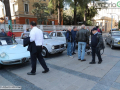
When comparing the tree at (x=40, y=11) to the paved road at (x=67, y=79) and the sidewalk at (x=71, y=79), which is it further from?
the sidewalk at (x=71, y=79)

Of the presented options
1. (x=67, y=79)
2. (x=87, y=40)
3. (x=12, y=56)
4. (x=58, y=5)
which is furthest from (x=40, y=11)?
(x=67, y=79)

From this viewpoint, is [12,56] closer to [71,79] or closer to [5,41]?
[5,41]

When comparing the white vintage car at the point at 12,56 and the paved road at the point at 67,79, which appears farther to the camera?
the white vintage car at the point at 12,56

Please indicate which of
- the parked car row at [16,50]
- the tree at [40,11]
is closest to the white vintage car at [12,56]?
the parked car row at [16,50]

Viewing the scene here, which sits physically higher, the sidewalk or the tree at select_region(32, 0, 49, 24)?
the tree at select_region(32, 0, 49, 24)

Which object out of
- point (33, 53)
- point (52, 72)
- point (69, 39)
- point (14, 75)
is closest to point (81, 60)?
point (69, 39)

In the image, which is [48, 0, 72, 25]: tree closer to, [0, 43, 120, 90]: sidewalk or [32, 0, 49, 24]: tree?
[32, 0, 49, 24]: tree

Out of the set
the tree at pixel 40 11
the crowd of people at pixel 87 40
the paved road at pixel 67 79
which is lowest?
the paved road at pixel 67 79

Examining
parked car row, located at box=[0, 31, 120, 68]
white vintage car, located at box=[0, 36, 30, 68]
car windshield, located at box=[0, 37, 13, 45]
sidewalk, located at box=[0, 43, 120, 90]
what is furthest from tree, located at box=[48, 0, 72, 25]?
sidewalk, located at box=[0, 43, 120, 90]

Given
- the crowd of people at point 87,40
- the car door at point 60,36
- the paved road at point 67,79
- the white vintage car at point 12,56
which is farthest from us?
the car door at point 60,36

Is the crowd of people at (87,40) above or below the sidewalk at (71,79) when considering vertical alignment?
above

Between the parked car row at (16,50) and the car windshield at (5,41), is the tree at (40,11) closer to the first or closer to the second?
the parked car row at (16,50)

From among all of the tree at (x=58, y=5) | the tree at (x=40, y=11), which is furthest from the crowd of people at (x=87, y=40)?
the tree at (x=40, y=11)

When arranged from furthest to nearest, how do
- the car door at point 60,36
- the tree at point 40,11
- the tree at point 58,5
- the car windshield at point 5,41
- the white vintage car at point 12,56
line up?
the tree at point 40,11 → the tree at point 58,5 → the car door at point 60,36 → the car windshield at point 5,41 → the white vintage car at point 12,56
